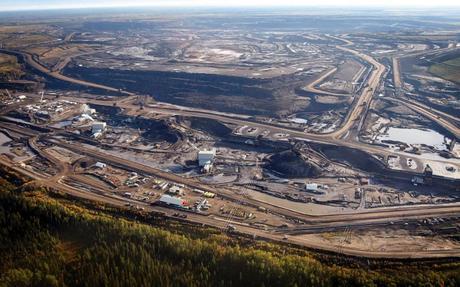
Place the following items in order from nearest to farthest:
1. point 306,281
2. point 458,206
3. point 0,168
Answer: point 306,281 < point 458,206 < point 0,168

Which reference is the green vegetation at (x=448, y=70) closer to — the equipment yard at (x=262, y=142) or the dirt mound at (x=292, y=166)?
the equipment yard at (x=262, y=142)

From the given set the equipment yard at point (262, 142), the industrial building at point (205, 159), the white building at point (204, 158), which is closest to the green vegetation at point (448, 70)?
the equipment yard at point (262, 142)

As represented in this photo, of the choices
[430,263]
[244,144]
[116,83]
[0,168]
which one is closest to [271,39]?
[116,83]

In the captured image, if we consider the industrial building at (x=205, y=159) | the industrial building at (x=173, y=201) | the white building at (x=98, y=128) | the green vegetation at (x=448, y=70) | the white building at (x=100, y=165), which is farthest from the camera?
the green vegetation at (x=448, y=70)

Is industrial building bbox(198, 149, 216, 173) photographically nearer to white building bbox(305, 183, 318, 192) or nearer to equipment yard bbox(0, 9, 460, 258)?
equipment yard bbox(0, 9, 460, 258)

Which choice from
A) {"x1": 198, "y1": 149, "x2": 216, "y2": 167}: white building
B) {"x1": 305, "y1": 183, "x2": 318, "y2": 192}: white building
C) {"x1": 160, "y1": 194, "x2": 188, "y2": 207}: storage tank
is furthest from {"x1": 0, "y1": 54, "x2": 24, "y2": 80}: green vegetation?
{"x1": 305, "y1": 183, "x2": 318, "y2": 192}: white building

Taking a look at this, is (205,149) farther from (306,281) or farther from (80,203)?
(306,281)
